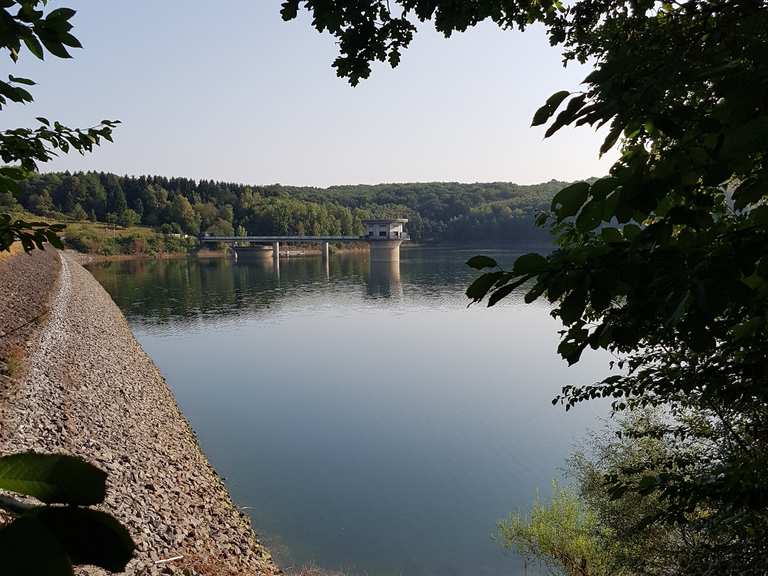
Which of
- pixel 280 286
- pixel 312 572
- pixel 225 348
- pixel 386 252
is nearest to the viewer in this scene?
pixel 312 572

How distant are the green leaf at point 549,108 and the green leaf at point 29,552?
132 centimetres

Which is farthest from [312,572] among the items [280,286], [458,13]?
[280,286]

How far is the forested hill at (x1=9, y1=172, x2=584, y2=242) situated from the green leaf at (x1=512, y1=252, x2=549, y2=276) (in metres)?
97.8

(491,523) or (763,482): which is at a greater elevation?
(763,482)

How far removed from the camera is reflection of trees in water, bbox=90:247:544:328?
1516 inches

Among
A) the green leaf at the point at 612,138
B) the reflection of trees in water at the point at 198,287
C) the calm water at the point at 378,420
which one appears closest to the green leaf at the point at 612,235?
the green leaf at the point at 612,138

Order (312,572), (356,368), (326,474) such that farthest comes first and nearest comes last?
(356,368)
(326,474)
(312,572)

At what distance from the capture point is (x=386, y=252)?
288 ft

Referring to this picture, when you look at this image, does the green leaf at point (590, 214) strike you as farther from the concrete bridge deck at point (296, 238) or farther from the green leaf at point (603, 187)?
the concrete bridge deck at point (296, 238)

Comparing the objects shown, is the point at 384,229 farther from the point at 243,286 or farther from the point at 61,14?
the point at 61,14

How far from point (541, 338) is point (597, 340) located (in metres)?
27.9

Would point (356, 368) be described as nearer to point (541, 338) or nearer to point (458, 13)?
point (541, 338)

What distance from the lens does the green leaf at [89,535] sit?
24.1 inches

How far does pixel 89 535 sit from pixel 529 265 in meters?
1.14
